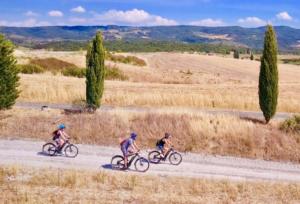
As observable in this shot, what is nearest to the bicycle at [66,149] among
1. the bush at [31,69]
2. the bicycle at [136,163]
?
the bicycle at [136,163]

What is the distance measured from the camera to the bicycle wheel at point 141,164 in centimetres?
1806

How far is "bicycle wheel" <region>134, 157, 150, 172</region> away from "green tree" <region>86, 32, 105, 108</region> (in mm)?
9617

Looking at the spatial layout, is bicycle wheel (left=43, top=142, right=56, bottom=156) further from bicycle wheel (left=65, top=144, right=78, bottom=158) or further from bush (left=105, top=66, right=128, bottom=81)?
bush (left=105, top=66, right=128, bottom=81)

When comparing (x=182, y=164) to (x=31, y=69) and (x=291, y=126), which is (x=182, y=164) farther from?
(x=31, y=69)

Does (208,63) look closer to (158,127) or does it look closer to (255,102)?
(255,102)

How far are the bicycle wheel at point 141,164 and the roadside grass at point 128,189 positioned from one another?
935mm

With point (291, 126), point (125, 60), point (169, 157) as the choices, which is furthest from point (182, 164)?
point (125, 60)

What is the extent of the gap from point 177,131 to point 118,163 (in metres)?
5.70

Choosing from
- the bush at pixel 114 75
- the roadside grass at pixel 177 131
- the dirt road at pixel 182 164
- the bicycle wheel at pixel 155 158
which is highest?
the bush at pixel 114 75

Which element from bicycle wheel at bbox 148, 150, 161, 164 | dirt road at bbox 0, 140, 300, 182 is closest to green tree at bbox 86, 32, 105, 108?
dirt road at bbox 0, 140, 300, 182

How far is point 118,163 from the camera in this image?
1828 cm

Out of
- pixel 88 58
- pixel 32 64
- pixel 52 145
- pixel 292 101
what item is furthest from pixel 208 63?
pixel 52 145

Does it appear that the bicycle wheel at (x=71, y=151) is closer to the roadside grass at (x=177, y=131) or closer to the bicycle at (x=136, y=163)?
the bicycle at (x=136, y=163)

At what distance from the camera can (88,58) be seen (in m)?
27.7
